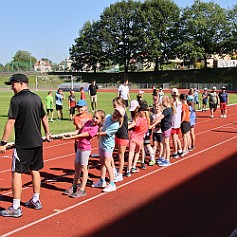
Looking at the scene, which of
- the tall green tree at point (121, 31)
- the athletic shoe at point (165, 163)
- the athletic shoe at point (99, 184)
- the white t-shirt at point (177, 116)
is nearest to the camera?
the athletic shoe at point (99, 184)

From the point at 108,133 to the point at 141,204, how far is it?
1404 mm

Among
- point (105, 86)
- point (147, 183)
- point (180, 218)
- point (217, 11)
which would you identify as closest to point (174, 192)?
point (147, 183)

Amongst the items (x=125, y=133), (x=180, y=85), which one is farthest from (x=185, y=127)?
(x=180, y=85)

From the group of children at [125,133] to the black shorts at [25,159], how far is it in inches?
25.7

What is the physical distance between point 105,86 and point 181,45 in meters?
16.4

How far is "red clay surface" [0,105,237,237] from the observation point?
555cm

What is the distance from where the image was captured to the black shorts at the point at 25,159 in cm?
591

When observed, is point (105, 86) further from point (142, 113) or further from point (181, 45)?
point (142, 113)

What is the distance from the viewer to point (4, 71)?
8969 centimetres

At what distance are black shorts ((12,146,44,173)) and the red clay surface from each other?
0.74m

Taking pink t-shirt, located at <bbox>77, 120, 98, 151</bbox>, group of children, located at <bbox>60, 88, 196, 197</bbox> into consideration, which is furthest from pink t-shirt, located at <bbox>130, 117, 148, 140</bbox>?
pink t-shirt, located at <bbox>77, 120, 98, 151</bbox>

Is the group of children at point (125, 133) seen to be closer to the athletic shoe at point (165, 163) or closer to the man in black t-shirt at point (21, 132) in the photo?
the athletic shoe at point (165, 163)

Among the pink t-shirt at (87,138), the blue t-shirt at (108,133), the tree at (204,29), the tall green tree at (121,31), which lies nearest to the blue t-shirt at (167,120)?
the blue t-shirt at (108,133)

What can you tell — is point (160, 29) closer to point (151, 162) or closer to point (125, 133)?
point (151, 162)
